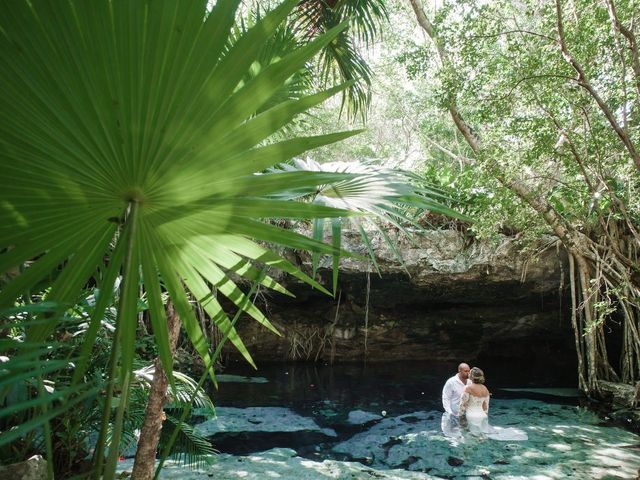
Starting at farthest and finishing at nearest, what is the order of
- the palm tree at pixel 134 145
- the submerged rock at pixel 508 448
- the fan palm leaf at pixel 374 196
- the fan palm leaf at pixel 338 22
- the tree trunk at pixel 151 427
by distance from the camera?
the fan palm leaf at pixel 338 22, the submerged rock at pixel 508 448, the tree trunk at pixel 151 427, the fan palm leaf at pixel 374 196, the palm tree at pixel 134 145

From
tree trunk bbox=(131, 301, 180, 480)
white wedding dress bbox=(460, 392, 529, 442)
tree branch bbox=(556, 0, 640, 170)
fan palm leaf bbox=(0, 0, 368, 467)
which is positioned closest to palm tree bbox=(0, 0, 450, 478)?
fan palm leaf bbox=(0, 0, 368, 467)

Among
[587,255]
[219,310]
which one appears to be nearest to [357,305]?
[587,255]

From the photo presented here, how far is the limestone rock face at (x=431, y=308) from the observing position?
745 centimetres

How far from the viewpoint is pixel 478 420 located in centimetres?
520

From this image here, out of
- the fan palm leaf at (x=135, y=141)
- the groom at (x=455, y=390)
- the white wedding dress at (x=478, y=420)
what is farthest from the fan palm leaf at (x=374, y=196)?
the groom at (x=455, y=390)

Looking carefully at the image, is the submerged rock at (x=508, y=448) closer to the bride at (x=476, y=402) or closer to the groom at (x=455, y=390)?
the bride at (x=476, y=402)

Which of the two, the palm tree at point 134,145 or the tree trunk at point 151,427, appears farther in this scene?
the tree trunk at point 151,427

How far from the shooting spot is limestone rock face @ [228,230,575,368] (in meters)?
7.45

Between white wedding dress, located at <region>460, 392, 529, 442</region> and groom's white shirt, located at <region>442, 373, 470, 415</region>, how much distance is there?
0.65ft

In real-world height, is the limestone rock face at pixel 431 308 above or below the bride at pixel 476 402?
above

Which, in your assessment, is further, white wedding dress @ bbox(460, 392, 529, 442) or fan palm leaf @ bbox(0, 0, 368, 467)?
white wedding dress @ bbox(460, 392, 529, 442)

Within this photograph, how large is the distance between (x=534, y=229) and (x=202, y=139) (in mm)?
5260

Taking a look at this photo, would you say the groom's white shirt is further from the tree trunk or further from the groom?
the tree trunk

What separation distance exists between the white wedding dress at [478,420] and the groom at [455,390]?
0.19 meters
